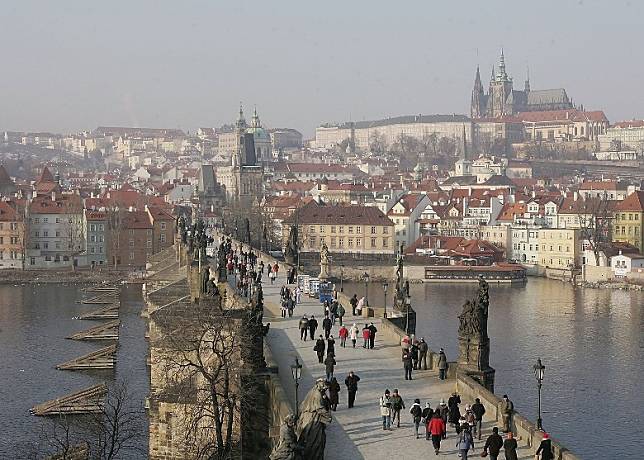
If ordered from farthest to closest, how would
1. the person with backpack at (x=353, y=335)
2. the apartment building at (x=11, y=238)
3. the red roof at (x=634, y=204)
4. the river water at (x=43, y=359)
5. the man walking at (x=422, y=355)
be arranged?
the red roof at (x=634, y=204) < the apartment building at (x=11, y=238) < the river water at (x=43, y=359) < the person with backpack at (x=353, y=335) < the man walking at (x=422, y=355)

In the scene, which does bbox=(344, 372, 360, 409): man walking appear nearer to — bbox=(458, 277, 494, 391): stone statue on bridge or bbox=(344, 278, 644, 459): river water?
bbox=(458, 277, 494, 391): stone statue on bridge

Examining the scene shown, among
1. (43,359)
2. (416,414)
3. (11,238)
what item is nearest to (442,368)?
(416,414)

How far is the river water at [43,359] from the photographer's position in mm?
26844

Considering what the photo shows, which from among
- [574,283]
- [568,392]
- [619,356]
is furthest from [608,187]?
[568,392]

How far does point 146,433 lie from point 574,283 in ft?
144

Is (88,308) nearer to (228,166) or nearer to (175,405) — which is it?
(175,405)

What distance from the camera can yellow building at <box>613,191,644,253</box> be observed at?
2813 inches

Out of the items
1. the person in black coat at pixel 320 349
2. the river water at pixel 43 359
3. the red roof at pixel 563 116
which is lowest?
the river water at pixel 43 359

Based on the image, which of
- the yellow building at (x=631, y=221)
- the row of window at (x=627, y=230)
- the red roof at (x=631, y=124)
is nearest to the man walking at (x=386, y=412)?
the yellow building at (x=631, y=221)

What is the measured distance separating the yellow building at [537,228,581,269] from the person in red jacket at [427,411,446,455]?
56.5 metres

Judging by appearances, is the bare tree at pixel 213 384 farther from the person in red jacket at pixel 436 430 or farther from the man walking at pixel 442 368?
the man walking at pixel 442 368

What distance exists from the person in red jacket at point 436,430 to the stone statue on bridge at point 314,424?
2437 millimetres

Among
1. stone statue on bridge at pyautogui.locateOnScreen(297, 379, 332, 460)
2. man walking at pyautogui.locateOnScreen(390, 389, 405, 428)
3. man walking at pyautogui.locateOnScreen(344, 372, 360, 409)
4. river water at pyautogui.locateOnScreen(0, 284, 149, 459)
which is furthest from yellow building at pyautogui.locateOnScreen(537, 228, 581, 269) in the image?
stone statue on bridge at pyautogui.locateOnScreen(297, 379, 332, 460)

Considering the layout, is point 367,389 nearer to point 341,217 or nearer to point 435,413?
point 435,413
